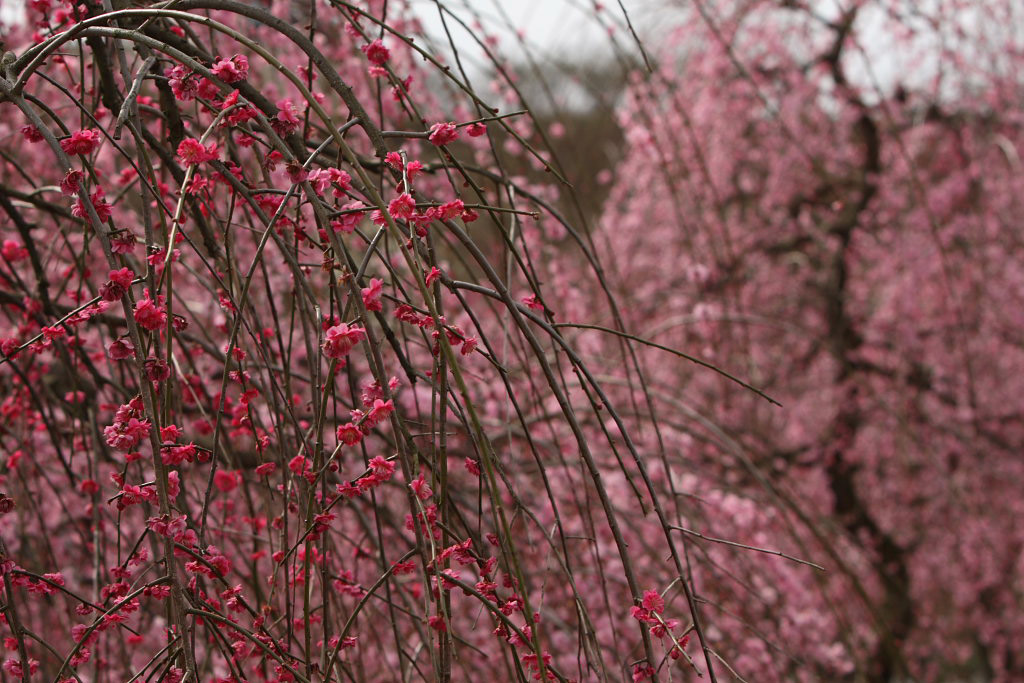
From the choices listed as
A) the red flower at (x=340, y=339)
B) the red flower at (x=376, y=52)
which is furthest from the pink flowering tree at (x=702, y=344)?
the red flower at (x=340, y=339)

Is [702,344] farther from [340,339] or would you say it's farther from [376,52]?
[340,339]

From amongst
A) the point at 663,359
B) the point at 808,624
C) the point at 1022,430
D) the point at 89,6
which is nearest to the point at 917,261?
the point at 1022,430

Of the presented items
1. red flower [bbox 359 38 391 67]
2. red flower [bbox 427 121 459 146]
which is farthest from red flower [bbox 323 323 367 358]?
red flower [bbox 359 38 391 67]

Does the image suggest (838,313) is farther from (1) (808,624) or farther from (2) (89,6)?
(2) (89,6)

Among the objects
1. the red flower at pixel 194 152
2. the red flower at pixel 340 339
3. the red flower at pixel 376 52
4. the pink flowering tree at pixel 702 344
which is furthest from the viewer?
the pink flowering tree at pixel 702 344

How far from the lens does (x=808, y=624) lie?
380 centimetres

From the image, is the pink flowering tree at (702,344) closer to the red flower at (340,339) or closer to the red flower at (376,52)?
the red flower at (376,52)

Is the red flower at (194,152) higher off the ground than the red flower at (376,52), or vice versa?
the red flower at (376,52)

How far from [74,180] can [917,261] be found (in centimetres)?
477

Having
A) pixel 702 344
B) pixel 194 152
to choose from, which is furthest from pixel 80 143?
pixel 702 344

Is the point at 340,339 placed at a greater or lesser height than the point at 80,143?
lesser

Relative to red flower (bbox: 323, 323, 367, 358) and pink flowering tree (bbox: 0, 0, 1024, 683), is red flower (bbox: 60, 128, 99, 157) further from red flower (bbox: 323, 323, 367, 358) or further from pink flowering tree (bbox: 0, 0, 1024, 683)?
red flower (bbox: 323, 323, 367, 358)

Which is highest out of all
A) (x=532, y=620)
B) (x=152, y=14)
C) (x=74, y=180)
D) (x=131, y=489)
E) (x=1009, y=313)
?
(x=1009, y=313)

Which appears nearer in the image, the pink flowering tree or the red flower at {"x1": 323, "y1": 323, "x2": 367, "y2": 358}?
the red flower at {"x1": 323, "y1": 323, "x2": 367, "y2": 358}
